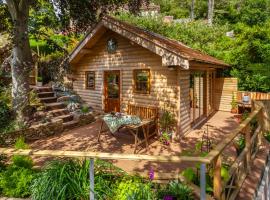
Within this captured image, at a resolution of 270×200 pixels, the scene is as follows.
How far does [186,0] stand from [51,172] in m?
43.1

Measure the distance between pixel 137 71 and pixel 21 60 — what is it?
14.7 feet

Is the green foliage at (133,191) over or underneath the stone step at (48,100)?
underneath

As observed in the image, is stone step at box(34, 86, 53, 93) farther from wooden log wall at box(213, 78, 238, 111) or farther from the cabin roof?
wooden log wall at box(213, 78, 238, 111)

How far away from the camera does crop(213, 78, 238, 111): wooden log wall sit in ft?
45.9

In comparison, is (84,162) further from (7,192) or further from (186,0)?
(186,0)

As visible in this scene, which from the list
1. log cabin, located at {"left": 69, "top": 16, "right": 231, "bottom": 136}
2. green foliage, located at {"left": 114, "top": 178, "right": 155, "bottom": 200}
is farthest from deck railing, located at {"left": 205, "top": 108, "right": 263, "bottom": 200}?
log cabin, located at {"left": 69, "top": 16, "right": 231, "bottom": 136}

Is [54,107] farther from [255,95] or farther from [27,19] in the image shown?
[255,95]

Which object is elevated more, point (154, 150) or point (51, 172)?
point (51, 172)

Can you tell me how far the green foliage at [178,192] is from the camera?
377 cm

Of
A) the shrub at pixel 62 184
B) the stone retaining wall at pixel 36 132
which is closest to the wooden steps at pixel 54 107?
the stone retaining wall at pixel 36 132

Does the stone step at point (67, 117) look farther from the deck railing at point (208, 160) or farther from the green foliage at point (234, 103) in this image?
the green foliage at point (234, 103)

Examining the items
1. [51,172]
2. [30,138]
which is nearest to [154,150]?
[51,172]

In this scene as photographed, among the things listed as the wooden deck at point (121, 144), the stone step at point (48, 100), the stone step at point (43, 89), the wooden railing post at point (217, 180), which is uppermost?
the stone step at point (43, 89)

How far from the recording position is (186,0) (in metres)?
41.4
